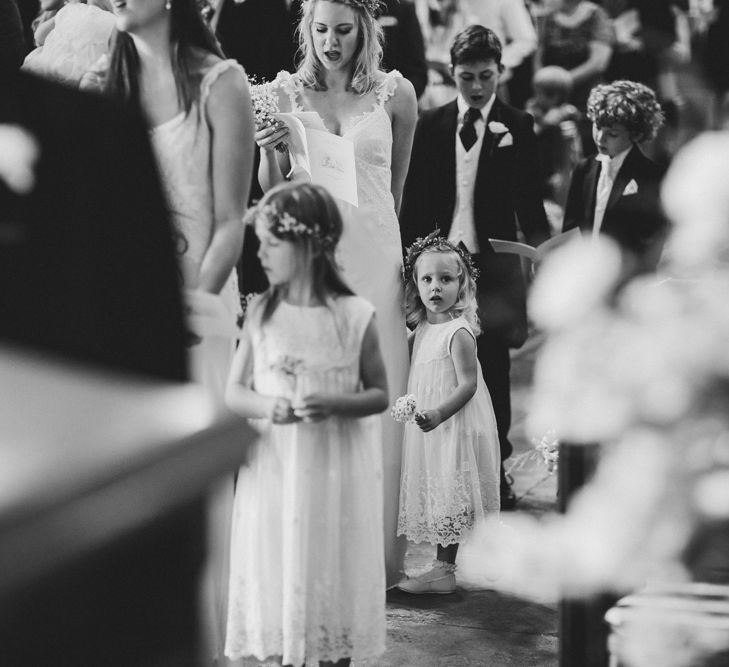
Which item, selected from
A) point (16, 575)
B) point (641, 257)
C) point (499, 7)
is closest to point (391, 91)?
point (641, 257)

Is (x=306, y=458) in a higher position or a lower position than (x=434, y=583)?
higher

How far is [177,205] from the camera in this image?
2.78m

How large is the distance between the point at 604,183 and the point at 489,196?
70cm

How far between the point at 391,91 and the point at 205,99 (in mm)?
1303

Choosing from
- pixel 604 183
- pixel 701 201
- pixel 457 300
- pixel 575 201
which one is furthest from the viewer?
pixel 575 201

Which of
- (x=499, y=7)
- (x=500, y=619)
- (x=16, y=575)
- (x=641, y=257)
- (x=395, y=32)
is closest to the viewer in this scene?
(x=16, y=575)

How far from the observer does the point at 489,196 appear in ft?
16.6

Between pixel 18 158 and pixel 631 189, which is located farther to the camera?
pixel 631 189

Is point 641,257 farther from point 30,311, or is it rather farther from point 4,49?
point 30,311

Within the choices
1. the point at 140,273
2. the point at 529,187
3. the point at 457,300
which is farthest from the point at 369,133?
the point at 140,273

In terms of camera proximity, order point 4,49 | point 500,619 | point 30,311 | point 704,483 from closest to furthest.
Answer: point 704,483
point 30,311
point 4,49
point 500,619

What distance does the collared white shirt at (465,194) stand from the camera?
5074mm

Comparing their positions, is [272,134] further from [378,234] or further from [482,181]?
[482,181]

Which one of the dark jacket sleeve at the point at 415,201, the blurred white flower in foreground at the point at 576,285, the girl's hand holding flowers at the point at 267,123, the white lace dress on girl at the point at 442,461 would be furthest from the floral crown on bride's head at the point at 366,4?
the blurred white flower in foreground at the point at 576,285
